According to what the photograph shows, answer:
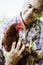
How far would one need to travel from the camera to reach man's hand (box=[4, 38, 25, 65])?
129 centimetres

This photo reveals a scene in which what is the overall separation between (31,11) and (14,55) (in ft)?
1.22

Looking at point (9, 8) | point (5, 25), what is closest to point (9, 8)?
point (9, 8)

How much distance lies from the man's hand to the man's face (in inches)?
7.4

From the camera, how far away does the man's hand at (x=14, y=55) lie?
1294 millimetres

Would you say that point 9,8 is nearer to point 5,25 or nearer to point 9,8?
point 9,8

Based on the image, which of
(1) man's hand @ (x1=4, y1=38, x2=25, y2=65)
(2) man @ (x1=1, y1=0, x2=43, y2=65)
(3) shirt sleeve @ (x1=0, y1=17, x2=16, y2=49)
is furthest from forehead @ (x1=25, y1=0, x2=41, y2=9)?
(1) man's hand @ (x1=4, y1=38, x2=25, y2=65)

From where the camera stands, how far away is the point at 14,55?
4.29 feet

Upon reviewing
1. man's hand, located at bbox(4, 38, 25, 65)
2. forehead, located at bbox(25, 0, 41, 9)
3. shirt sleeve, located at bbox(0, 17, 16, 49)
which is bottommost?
man's hand, located at bbox(4, 38, 25, 65)

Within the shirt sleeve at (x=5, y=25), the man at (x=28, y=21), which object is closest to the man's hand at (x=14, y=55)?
the man at (x=28, y=21)

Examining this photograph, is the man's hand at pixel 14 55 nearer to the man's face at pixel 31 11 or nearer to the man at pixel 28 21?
the man at pixel 28 21

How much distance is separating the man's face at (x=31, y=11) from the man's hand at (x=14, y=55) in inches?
7.4

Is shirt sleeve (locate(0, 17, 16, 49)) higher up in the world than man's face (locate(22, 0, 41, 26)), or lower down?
lower down

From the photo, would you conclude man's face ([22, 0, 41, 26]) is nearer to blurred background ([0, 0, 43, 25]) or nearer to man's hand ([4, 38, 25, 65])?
blurred background ([0, 0, 43, 25])

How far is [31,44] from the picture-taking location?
1278mm
